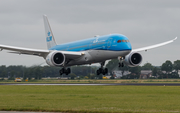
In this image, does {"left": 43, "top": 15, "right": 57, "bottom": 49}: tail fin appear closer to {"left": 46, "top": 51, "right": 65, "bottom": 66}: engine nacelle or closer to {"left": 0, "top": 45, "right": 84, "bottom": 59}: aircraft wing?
{"left": 0, "top": 45, "right": 84, "bottom": 59}: aircraft wing

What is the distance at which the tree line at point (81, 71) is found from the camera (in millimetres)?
100406

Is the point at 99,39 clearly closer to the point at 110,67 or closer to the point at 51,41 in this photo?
the point at 51,41

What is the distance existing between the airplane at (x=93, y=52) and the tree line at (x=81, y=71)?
25661mm

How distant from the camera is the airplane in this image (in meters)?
55.8

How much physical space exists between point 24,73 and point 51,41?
2360cm

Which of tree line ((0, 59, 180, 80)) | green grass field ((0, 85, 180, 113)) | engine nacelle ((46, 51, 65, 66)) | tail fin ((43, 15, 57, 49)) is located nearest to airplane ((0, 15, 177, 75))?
engine nacelle ((46, 51, 65, 66))

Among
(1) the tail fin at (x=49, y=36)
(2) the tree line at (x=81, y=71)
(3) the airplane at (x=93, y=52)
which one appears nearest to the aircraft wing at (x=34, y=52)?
(3) the airplane at (x=93, y=52)

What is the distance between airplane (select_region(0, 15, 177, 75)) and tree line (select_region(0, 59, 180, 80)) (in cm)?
2566

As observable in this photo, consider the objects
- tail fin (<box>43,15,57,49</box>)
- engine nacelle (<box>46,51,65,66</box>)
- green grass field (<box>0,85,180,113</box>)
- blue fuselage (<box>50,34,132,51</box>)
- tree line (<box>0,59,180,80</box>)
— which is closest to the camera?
green grass field (<box>0,85,180,113</box>)

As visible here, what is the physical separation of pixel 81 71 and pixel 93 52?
2232 inches

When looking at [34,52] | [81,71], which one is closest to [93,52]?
[34,52]

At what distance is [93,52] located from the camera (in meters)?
59.6

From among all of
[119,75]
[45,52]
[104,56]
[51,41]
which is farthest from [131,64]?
[119,75]

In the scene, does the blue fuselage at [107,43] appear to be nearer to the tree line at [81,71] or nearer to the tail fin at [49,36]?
the tail fin at [49,36]
